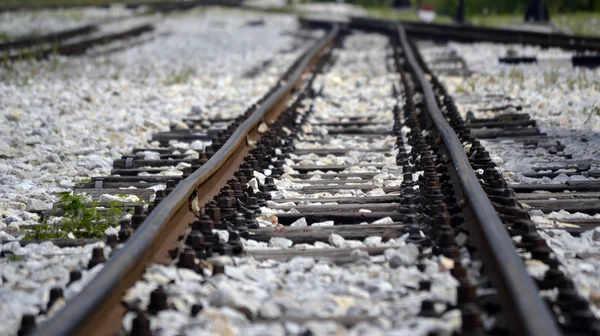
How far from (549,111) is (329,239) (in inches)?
219

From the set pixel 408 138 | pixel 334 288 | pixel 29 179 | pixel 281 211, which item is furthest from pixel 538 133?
pixel 334 288

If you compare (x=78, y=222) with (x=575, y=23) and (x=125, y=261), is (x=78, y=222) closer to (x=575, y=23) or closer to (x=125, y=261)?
(x=125, y=261)

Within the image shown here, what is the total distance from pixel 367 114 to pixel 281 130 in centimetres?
191

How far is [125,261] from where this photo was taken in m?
Result: 3.84

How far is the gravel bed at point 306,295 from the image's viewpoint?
3.48m

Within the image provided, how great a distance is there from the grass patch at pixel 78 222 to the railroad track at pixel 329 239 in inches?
15.2

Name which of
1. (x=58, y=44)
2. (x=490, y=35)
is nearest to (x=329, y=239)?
(x=490, y=35)

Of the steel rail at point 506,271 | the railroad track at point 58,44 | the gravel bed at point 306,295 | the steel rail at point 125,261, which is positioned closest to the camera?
the steel rail at point 506,271

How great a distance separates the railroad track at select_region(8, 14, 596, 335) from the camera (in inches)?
137

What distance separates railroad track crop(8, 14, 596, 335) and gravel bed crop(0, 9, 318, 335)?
34 cm

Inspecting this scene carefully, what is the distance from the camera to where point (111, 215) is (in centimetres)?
563

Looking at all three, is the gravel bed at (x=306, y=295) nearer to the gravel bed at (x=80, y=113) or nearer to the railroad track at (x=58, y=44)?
the gravel bed at (x=80, y=113)

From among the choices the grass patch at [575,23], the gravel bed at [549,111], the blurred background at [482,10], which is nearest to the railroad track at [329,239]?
the gravel bed at [549,111]

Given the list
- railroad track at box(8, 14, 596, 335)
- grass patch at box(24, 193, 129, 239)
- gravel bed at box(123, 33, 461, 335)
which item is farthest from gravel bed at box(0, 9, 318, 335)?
gravel bed at box(123, 33, 461, 335)
